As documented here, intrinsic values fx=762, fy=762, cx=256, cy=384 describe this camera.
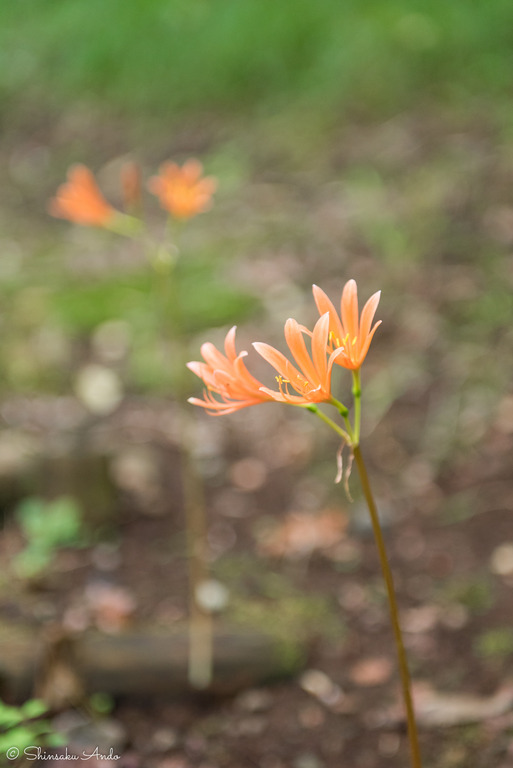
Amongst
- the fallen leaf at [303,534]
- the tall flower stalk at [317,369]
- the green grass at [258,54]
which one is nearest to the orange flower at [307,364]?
the tall flower stalk at [317,369]

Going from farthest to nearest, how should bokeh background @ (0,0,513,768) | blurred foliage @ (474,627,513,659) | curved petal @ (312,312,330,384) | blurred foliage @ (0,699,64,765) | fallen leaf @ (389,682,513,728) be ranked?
bokeh background @ (0,0,513,768), blurred foliage @ (474,627,513,659), fallen leaf @ (389,682,513,728), blurred foliage @ (0,699,64,765), curved petal @ (312,312,330,384)

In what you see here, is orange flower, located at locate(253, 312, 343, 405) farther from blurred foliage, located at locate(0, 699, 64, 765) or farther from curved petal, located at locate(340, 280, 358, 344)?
blurred foliage, located at locate(0, 699, 64, 765)

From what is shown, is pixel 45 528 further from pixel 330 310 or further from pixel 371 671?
pixel 330 310

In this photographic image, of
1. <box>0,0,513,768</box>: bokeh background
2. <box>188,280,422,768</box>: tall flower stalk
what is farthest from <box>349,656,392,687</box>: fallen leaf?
<box>188,280,422,768</box>: tall flower stalk

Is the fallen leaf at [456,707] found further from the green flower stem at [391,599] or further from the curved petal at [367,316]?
the curved petal at [367,316]

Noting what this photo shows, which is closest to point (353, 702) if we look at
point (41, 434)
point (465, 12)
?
point (41, 434)

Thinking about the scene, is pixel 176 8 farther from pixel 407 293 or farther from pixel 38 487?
pixel 38 487
